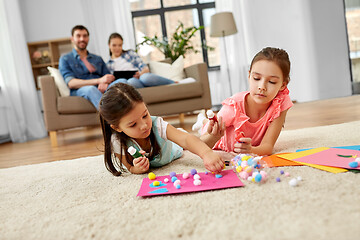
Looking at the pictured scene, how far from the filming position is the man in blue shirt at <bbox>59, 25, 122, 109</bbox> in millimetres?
2707

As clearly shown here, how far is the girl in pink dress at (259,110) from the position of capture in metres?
1.21

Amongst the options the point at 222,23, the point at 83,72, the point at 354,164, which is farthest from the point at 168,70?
the point at 354,164

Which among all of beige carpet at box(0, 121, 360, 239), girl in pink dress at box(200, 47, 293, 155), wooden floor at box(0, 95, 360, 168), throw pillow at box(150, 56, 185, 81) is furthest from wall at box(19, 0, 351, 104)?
beige carpet at box(0, 121, 360, 239)

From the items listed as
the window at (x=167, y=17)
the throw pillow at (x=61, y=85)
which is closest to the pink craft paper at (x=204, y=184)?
the throw pillow at (x=61, y=85)

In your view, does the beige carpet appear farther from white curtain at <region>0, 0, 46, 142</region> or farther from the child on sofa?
white curtain at <region>0, 0, 46, 142</region>

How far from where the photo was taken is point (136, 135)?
3.60 ft

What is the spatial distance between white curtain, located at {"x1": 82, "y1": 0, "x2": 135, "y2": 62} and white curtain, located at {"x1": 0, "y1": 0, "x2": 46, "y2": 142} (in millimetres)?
933

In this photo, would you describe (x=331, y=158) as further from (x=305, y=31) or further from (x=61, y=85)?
(x=305, y=31)

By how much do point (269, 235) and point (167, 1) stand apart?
15.4 ft

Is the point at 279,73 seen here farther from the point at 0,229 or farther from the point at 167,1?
the point at 167,1

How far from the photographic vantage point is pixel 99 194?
0.97 metres

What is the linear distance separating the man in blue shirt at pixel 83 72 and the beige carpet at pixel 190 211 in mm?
1652

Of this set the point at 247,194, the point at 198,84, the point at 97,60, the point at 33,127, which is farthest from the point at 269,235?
the point at 33,127

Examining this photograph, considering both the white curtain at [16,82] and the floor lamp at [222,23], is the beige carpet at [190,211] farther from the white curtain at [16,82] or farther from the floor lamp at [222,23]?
the floor lamp at [222,23]
